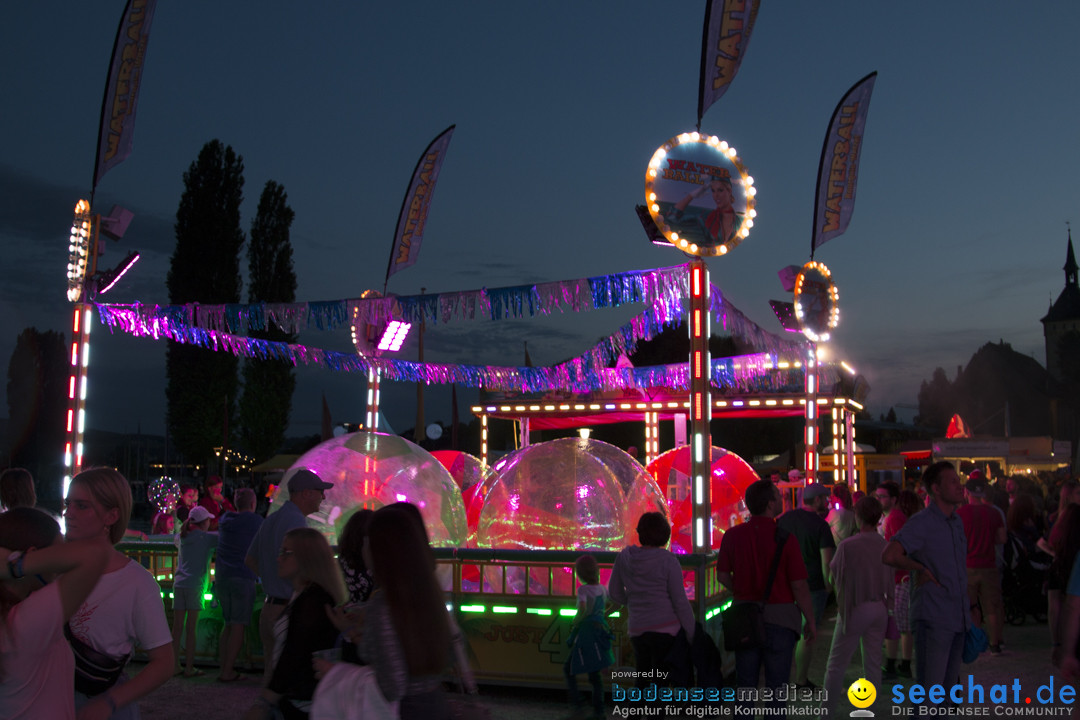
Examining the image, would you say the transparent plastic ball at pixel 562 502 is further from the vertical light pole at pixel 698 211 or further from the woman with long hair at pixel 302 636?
the woman with long hair at pixel 302 636

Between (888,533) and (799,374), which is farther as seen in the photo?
(799,374)

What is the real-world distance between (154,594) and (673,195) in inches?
250

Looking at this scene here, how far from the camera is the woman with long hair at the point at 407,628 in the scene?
8.10 feet

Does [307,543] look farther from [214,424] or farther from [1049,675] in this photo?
[214,424]

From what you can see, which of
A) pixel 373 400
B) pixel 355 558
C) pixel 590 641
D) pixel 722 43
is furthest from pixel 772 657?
pixel 373 400

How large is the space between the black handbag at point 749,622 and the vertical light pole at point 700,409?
2382mm

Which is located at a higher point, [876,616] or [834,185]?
[834,185]

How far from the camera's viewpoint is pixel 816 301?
13383 millimetres

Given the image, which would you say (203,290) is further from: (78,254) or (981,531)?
(981,531)

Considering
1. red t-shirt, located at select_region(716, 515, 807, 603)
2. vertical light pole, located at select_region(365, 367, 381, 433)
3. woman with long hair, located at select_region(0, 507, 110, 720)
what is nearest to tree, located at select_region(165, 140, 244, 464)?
vertical light pole, located at select_region(365, 367, 381, 433)

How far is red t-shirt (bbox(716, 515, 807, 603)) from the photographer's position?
5367 mm

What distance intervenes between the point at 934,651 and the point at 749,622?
1.04 meters

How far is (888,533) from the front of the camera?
8891 mm

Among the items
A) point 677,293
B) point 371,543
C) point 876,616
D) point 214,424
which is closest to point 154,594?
point 371,543
